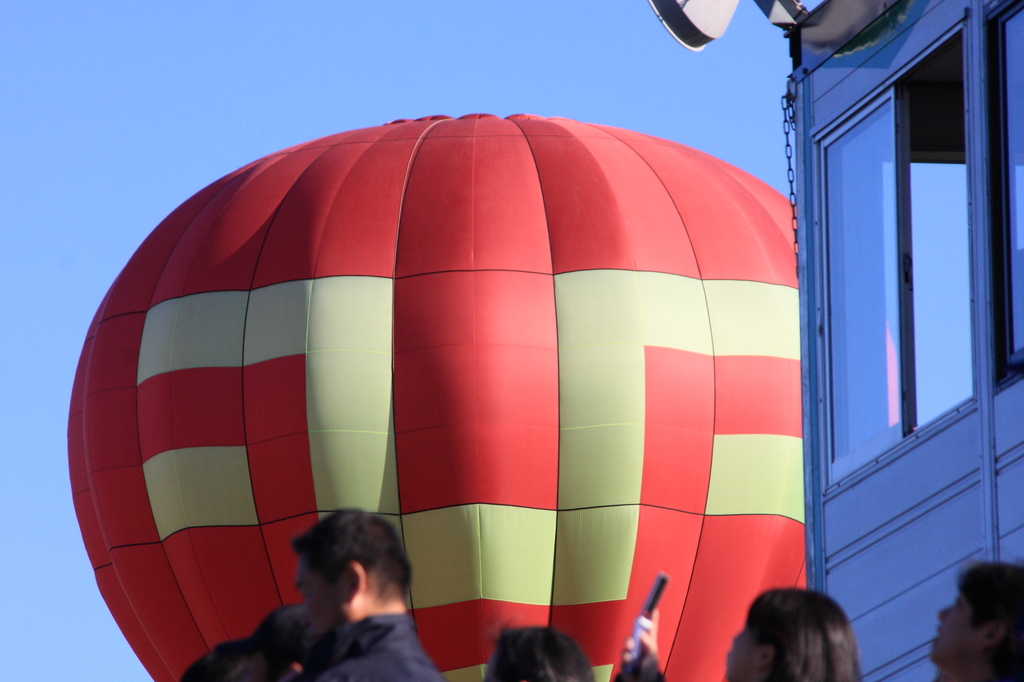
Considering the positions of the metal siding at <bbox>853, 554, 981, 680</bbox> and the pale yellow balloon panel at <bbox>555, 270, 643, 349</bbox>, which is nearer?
the metal siding at <bbox>853, 554, 981, 680</bbox>

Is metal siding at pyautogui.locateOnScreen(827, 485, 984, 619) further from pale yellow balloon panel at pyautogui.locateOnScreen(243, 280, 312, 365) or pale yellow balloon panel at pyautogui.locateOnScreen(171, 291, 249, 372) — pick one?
pale yellow balloon panel at pyautogui.locateOnScreen(171, 291, 249, 372)

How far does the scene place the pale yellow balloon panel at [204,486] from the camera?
13.5m

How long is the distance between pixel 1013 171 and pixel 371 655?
14.4ft

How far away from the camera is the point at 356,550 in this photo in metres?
3.50

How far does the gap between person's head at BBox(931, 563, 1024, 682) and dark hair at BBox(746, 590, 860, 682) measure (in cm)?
33

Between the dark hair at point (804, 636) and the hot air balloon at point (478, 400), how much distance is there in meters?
9.37

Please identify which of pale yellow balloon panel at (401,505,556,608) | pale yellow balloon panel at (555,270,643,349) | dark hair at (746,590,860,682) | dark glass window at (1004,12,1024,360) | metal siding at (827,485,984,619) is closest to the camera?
dark hair at (746,590,860,682)

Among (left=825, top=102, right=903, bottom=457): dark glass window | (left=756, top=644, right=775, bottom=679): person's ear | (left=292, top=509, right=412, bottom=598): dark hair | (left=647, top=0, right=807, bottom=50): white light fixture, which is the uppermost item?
(left=647, top=0, right=807, bottom=50): white light fixture

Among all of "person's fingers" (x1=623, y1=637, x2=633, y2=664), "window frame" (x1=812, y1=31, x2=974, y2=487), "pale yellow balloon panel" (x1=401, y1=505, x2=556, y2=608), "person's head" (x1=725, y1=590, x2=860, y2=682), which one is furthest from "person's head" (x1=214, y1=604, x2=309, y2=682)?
"pale yellow balloon panel" (x1=401, y1=505, x2=556, y2=608)

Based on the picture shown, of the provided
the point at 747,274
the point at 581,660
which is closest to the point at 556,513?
the point at 747,274

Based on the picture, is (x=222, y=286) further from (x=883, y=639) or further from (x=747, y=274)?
(x=883, y=639)

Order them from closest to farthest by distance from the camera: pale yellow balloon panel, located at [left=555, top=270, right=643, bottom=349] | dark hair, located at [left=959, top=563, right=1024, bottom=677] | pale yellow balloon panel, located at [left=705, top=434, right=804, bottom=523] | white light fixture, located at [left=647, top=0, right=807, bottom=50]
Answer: dark hair, located at [left=959, top=563, right=1024, bottom=677] → white light fixture, located at [left=647, top=0, right=807, bottom=50] → pale yellow balloon panel, located at [left=555, top=270, right=643, bottom=349] → pale yellow balloon panel, located at [left=705, top=434, right=804, bottom=523]

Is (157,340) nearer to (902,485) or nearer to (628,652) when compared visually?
(902,485)

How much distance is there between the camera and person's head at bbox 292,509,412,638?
348 centimetres
